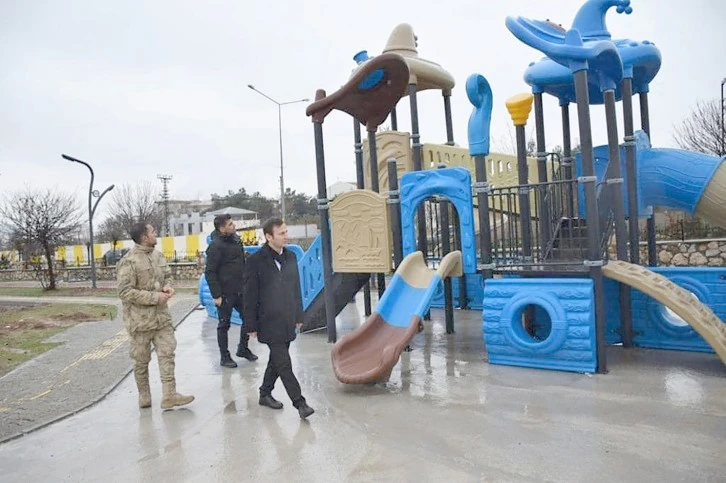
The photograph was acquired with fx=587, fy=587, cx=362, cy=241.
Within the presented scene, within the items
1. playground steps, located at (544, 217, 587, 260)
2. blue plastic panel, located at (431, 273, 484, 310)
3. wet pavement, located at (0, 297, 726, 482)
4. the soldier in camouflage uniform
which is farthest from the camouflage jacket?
blue plastic panel, located at (431, 273, 484, 310)

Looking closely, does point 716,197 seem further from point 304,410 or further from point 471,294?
point 304,410

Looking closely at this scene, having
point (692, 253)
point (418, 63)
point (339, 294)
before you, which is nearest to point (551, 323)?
point (339, 294)

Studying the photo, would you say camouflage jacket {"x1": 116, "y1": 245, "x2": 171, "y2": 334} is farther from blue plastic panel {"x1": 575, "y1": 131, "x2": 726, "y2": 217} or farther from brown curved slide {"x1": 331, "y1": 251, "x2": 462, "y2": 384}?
blue plastic panel {"x1": 575, "y1": 131, "x2": 726, "y2": 217}

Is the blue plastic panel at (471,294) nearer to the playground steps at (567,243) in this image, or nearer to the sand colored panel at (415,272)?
the playground steps at (567,243)

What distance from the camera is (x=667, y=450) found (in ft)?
12.3

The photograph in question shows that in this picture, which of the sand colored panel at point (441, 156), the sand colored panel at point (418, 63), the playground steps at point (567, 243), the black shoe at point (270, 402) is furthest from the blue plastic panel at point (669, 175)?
the black shoe at point (270, 402)

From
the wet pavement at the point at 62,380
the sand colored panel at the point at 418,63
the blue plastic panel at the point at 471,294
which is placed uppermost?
the sand colored panel at the point at 418,63

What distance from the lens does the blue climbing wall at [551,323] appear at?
5.82 meters

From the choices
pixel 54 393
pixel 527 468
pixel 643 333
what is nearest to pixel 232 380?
pixel 54 393

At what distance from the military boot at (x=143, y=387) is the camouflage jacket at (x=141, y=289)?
43 centimetres

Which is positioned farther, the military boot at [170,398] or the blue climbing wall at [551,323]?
the blue climbing wall at [551,323]

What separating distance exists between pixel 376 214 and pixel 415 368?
85.0 inches

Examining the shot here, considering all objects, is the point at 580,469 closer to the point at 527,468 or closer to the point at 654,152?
the point at 527,468

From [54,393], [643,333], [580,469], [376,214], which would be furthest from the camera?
[376,214]
